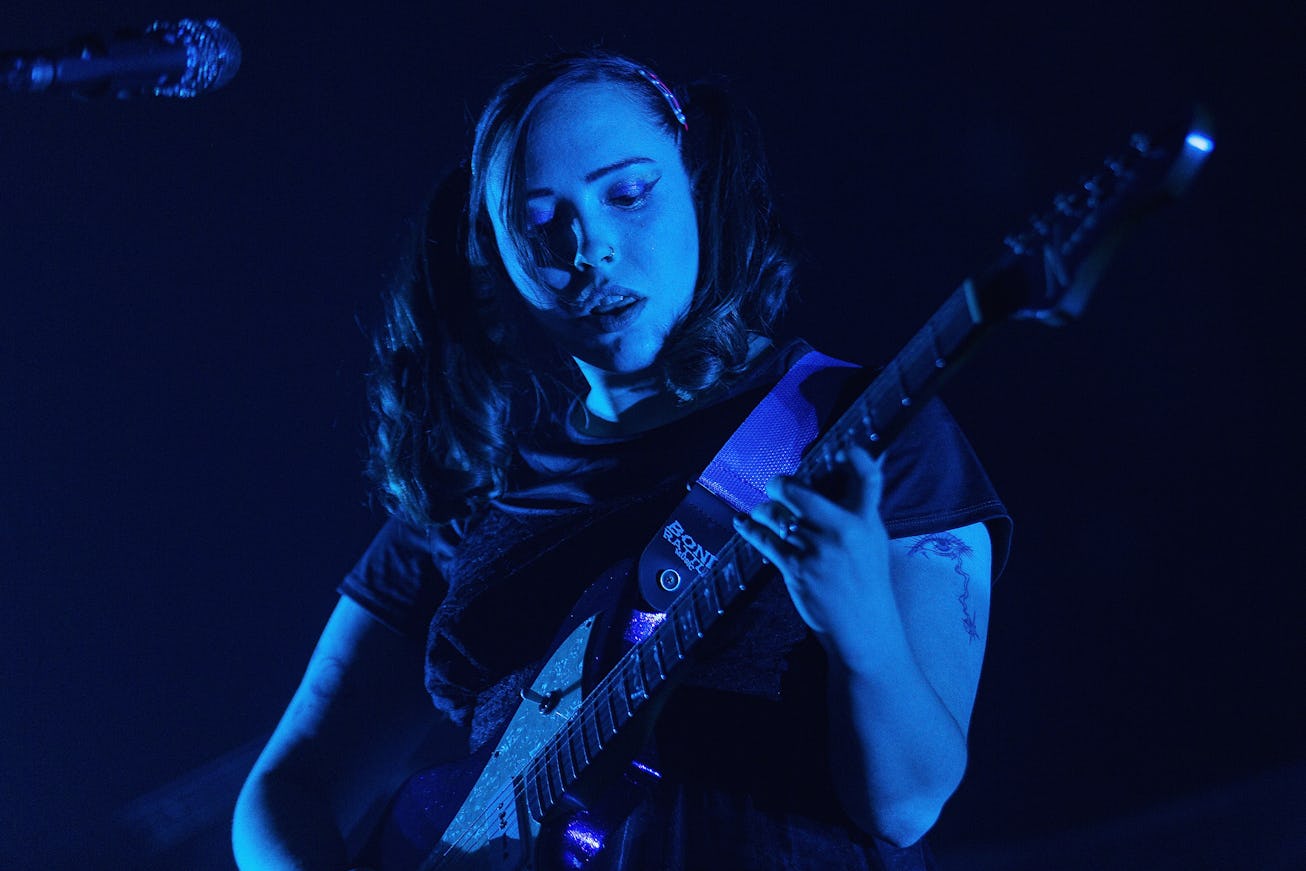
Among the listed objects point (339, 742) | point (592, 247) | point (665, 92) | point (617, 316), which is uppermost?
point (665, 92)

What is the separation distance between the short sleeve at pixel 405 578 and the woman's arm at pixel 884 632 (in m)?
0.96

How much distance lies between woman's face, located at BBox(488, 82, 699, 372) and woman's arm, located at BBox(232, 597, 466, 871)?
74cm

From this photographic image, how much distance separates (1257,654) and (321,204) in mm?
2096

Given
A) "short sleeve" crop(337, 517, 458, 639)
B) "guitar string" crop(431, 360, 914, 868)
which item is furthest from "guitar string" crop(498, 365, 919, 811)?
"short sleeve" crop(337, 517, 458, 639)

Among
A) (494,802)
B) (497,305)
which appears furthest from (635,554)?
(497,305)

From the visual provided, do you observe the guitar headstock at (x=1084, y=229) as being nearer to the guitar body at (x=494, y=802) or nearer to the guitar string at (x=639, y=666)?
the guitar string at (x=639, y=666)

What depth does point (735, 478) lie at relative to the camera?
1.53 meters

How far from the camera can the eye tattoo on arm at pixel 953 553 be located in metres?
1.31

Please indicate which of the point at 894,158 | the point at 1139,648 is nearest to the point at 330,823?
the point at 1139,648

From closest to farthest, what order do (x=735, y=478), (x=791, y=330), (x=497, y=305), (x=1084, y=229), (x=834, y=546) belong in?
(x=1084, y=229), (x=834, y=546), (x=735, y=478), (x=497, y=305), (x=791, y=330)

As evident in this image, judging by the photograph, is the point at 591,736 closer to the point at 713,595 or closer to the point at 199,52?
the point at 713,595

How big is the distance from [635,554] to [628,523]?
0.19ft

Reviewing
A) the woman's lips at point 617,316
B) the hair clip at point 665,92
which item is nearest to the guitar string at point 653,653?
the woman's lips at point 617,316

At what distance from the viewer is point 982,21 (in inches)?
82.0
